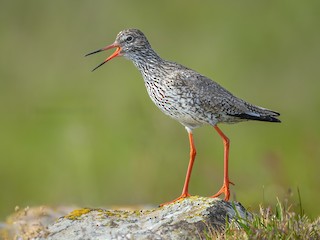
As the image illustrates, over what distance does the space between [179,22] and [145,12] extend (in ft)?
2.93

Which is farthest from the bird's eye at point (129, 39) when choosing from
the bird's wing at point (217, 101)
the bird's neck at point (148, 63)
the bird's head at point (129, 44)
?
the bird's wing at point (217, 101)

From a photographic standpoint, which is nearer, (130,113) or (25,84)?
(130,113)

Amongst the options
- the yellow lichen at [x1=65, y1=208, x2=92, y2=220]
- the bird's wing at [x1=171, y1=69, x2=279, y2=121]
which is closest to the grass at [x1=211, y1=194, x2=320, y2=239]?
the yellow lichen at [x1=65, y1=208, x2=92, y2=220]

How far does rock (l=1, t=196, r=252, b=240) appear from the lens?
288 inches

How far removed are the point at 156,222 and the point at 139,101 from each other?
712cm

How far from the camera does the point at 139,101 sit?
14609 millimetres

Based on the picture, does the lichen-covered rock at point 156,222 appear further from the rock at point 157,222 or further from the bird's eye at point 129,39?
the bird's eye at point 129,39

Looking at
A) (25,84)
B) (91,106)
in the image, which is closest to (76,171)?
(91,106)

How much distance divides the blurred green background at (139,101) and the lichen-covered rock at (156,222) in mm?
4083

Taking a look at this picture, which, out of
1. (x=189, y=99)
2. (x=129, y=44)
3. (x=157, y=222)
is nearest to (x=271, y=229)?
(x=157, y=222)

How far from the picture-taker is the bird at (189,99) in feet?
29.9

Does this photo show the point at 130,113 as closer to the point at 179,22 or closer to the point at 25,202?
the point at 25,202

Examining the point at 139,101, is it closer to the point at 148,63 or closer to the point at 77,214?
the point at 148,63

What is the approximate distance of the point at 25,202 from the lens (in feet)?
44.7
